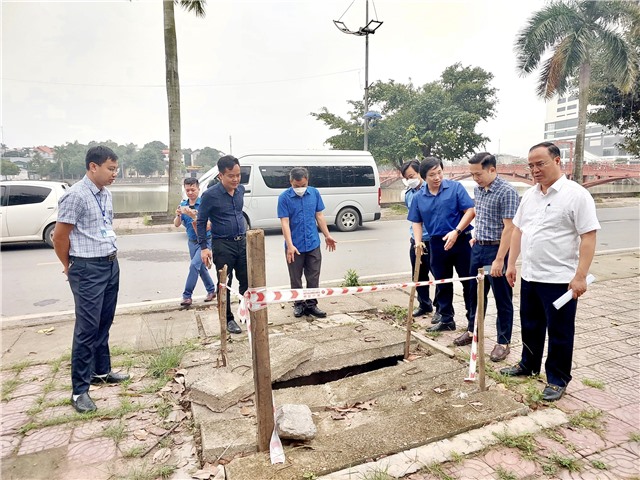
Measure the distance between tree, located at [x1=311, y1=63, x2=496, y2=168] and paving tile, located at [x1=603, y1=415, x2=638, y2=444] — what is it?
17060mm

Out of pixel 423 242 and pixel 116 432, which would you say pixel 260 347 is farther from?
pixel 423 242

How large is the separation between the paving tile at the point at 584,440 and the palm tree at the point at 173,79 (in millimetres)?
12917

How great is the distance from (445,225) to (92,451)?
345 cm

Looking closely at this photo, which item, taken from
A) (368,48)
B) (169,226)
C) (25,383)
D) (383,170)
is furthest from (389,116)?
(25,383)

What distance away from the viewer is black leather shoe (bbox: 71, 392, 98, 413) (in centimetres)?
287

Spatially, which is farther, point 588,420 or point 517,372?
point 517,372

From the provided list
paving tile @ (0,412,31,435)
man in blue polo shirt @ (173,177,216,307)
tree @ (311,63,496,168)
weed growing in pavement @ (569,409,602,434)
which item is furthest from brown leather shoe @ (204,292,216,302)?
tree @ (311,63,496,168)

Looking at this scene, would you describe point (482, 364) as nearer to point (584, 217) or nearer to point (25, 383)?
point (584, 217)

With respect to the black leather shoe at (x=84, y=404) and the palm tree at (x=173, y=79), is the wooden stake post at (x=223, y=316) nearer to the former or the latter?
the black leather shoe at (x=84, y=404)

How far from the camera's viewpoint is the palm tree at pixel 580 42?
16.1 m

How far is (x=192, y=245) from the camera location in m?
5.38

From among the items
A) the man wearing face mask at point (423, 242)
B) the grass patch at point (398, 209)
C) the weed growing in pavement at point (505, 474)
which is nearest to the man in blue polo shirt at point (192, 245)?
the man wearing face mask at point (423, 242)

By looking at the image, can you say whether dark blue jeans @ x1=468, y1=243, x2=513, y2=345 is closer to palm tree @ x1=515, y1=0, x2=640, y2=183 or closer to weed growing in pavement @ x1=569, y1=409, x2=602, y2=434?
weed growing in pavement @ x1=569, y1=409, x2=602, y2=434

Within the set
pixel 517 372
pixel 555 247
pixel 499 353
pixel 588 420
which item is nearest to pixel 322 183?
pixel 499 353
